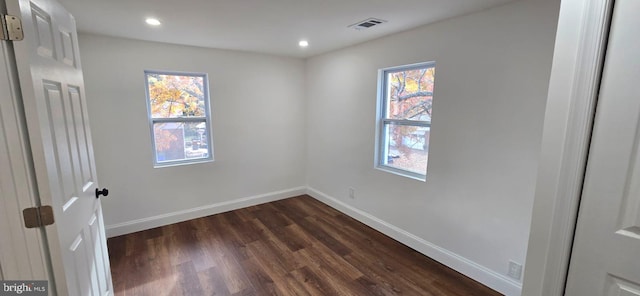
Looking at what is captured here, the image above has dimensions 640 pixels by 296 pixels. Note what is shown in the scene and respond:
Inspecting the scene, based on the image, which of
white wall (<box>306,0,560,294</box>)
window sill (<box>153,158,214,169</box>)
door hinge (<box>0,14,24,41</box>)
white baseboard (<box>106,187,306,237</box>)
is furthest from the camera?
window sill (<box>153,158,214,169</box>)

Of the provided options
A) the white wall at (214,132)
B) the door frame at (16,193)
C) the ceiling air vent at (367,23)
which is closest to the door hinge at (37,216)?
the door frame at (16,193)

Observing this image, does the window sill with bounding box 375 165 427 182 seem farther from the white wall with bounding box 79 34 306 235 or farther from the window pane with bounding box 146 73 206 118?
the window pane with bounding box 146 73 206 118

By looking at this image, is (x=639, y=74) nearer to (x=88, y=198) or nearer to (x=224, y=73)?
(x=88, y=198)

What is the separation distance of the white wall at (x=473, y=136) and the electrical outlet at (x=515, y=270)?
0.13ft

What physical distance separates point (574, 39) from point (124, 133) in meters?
3.75

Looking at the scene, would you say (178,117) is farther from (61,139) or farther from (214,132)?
(61,139)

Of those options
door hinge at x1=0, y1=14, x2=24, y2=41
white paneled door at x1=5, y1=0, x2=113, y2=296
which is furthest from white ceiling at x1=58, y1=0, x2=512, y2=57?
door hinge at x1=0, y1=14, x2=24, y2=41

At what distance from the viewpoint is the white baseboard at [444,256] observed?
6.86 ft

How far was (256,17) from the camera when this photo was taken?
2234mm

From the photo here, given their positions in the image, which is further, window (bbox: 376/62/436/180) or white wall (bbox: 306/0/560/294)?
window (bbox: 376/62/436/180)

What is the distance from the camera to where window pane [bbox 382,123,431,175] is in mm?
2672

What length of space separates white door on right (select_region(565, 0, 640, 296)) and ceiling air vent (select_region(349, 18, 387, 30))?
5.25ft

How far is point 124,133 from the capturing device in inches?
117

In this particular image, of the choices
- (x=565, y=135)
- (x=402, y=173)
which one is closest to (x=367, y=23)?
(x=402, y=173)
